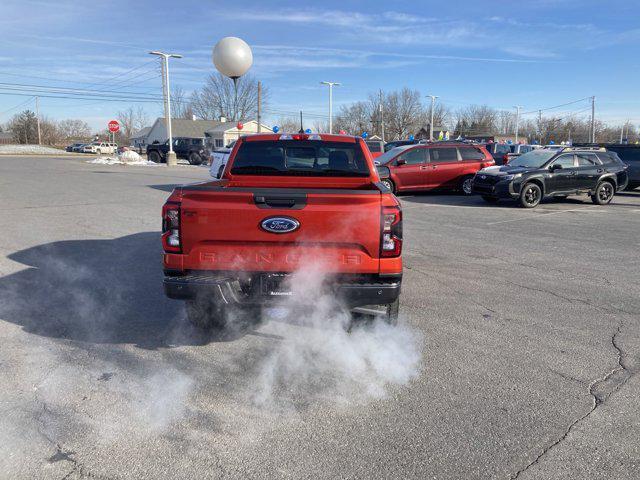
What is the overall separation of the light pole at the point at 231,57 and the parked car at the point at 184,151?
59.1 ft

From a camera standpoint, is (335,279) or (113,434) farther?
(335,279)

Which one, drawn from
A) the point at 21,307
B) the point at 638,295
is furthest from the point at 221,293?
the point at 638,295

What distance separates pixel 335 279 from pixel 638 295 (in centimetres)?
407

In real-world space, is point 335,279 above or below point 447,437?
above

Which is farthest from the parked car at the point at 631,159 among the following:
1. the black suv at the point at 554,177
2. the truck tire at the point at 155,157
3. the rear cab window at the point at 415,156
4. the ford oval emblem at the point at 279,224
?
the truck tire at the point at 155,157

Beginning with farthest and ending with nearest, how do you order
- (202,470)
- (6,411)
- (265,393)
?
(265,393)
(6,411)
(202,470)

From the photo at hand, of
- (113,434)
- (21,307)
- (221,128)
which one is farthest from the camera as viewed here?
(221,128)

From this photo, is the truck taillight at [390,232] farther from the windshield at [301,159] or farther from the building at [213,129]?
the building at [213,129]

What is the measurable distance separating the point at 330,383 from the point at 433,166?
13260mm

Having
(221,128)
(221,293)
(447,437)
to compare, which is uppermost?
(221,128)

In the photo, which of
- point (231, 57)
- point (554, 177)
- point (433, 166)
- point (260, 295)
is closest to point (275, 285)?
point (260, 295)

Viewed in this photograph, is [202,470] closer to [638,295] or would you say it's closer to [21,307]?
[21,307]

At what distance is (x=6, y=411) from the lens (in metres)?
3.10

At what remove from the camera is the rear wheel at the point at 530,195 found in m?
13.3
